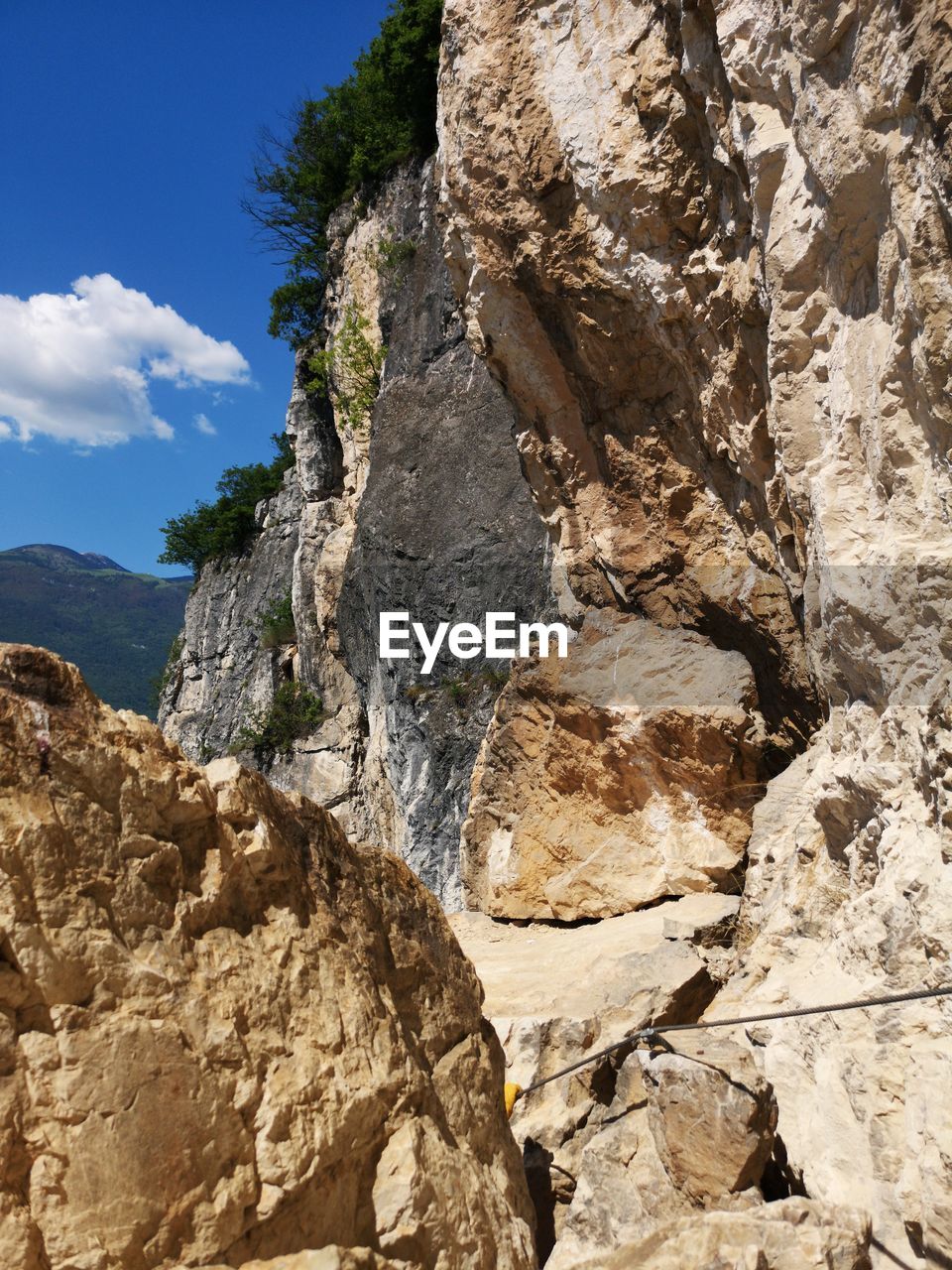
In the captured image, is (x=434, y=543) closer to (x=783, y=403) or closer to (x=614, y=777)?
(x=614, y=777)

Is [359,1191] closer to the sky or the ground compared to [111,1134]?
closer to the ground

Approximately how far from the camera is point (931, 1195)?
2395 millimetres

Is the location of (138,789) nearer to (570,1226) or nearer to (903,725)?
(570,1226)

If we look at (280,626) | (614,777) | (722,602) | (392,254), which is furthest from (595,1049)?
(280,626)

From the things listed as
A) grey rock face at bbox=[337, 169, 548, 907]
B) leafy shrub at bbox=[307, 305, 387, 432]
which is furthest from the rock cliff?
leafy shrub at bbox=[307, 305, 387, 432]

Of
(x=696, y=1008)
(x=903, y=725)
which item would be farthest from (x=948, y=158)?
(x=696, y=1008)

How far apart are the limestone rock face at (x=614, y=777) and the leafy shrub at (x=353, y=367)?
9.48 m

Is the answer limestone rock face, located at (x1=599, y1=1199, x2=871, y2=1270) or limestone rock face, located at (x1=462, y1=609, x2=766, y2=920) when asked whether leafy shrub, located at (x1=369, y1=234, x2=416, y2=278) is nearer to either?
limestone rock face, located at (x1=462, y1=609, x2=766, y2=920)

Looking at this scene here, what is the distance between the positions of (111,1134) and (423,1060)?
0.95m

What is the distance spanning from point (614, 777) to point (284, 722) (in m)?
11.0

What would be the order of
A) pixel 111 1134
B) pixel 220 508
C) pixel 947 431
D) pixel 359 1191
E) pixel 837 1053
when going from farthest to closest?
1. pixel 220 508
2. pixel 837 1053
3. pixel 947 431
4. pixel 359 1191
5. pixel 111 1134

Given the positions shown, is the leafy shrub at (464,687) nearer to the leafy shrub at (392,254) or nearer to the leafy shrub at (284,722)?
the leafy shrub at (284,722)

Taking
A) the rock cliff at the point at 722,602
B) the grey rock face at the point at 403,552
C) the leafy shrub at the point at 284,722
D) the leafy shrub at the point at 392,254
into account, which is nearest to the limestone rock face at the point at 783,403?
the rock cliff at the point at 722,602

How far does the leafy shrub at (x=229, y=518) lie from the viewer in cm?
2156
